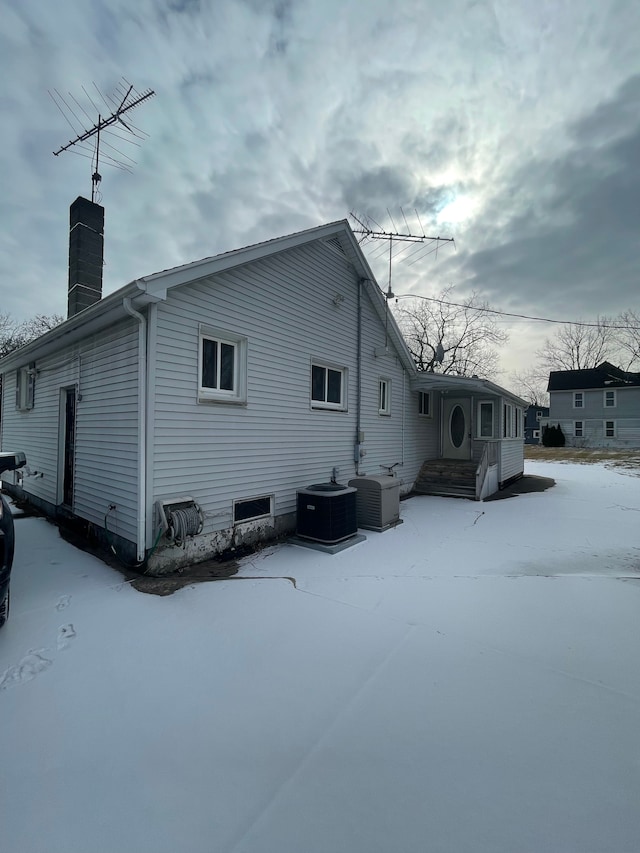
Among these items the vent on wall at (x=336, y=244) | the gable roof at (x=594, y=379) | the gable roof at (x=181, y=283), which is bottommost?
the gable roof at (x=181, y=283)

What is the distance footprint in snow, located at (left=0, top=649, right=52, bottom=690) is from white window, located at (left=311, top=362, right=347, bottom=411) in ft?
17.5

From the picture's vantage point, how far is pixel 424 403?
1185 centimetres

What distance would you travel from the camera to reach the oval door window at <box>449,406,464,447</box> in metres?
→ 12.2

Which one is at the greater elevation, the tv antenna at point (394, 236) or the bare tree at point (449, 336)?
the bare tree at point (449, 336)

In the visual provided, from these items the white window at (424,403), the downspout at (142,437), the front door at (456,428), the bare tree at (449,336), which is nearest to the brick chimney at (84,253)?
the downspout at (142,437)

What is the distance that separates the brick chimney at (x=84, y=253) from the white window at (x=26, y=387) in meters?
2.17

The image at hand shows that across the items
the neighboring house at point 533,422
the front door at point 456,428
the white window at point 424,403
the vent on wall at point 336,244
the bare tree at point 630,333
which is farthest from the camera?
the neighboring house at point 533,422

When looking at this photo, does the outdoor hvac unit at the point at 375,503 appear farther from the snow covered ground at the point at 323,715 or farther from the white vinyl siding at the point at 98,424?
the white vinyl siding at the point at 98,424

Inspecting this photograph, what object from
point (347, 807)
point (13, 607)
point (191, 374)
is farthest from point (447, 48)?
point (13, 607)

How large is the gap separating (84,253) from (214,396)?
4.40 meters

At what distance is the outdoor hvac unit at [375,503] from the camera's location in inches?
279

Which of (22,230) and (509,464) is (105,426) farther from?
(509,464)

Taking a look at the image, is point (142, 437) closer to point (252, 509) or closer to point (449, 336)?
point (252, 509)

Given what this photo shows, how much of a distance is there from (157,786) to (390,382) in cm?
909
